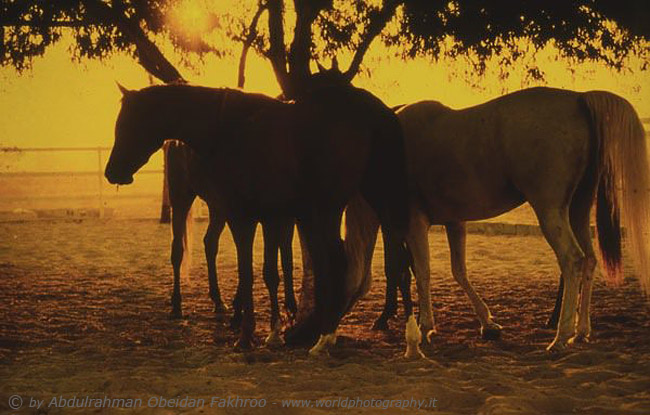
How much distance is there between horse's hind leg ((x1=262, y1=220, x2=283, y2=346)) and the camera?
221 inches

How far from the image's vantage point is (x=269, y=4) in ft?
23.2

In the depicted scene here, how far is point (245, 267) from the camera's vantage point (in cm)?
544

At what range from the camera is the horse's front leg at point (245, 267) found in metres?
5.39

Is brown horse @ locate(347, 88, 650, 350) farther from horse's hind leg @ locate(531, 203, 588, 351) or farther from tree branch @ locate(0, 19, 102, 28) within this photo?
tree branch @ locate(0, 19, 102, 28)

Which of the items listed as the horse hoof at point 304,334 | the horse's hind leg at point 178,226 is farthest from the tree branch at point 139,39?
the horse hoof at point 304,334

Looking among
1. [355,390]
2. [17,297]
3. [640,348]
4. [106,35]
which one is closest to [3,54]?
[106,35]

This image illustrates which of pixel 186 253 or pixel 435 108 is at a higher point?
pixel 435 108

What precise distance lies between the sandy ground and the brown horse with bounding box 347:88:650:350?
479mm

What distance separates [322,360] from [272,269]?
99cm

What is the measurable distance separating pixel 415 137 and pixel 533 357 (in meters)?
1.92

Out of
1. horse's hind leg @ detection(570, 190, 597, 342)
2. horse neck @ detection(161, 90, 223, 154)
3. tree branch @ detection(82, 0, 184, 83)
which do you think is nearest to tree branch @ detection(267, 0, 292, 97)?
tree branch @ detection(82, 0, 184, 83)

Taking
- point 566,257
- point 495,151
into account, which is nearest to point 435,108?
point 495,151

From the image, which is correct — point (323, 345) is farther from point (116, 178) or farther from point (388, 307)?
point (116, 178)

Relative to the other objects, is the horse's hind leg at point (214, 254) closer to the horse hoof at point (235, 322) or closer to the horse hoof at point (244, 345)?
the horse hoof at point (235, 322)
